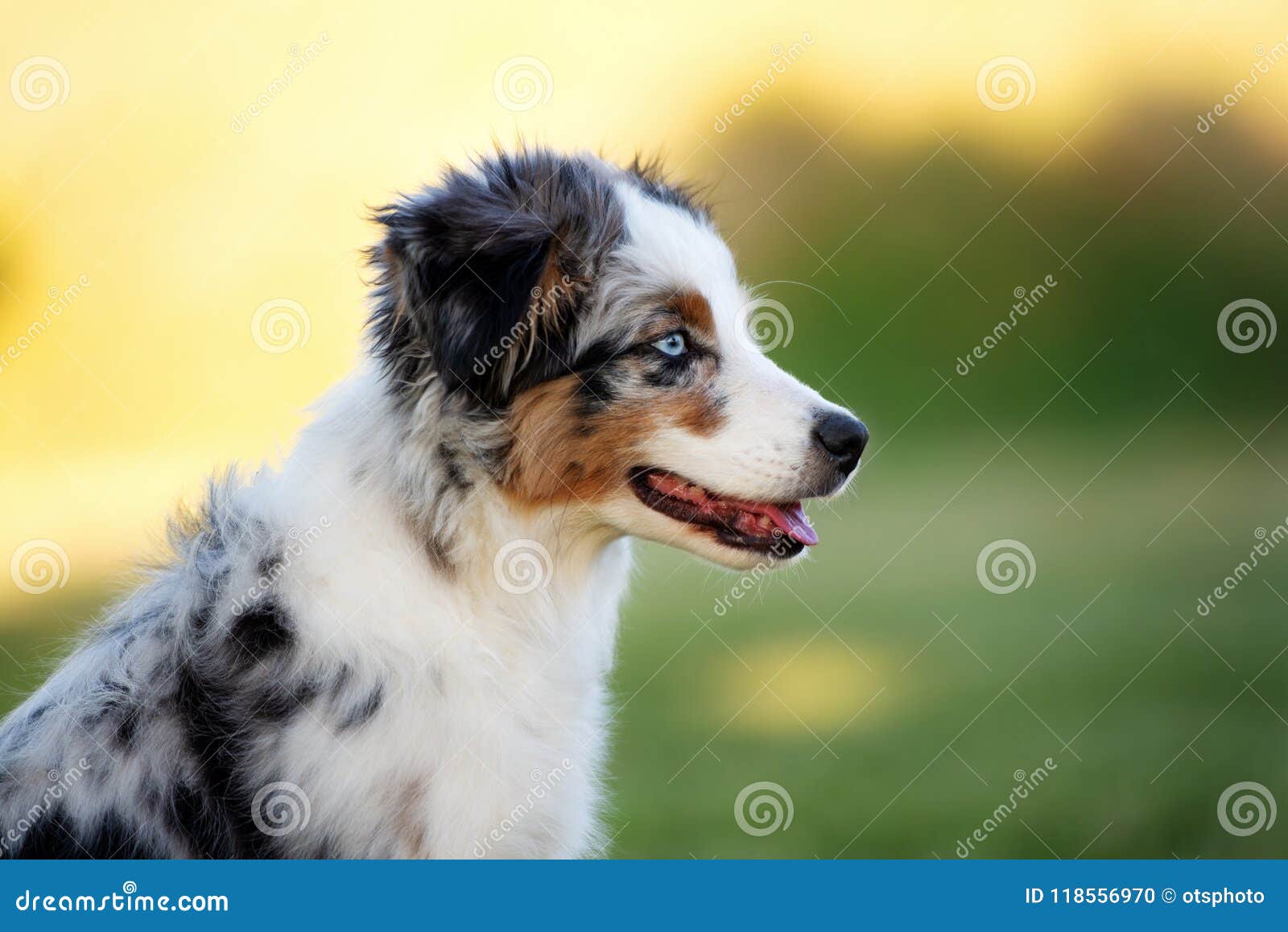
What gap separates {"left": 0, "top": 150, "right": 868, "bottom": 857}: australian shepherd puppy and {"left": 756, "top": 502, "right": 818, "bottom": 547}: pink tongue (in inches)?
0.5

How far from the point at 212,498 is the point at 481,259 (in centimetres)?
103

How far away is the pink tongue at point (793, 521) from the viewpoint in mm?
3607

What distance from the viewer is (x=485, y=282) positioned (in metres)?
3.36

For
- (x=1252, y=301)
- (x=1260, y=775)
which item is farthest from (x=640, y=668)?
(x=1252, y=301)

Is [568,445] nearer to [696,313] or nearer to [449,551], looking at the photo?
[449,551]

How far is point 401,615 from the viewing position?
10.7 ft

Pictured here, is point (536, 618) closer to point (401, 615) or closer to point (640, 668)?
point (401, 615)

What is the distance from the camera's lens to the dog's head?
11.1 feet
